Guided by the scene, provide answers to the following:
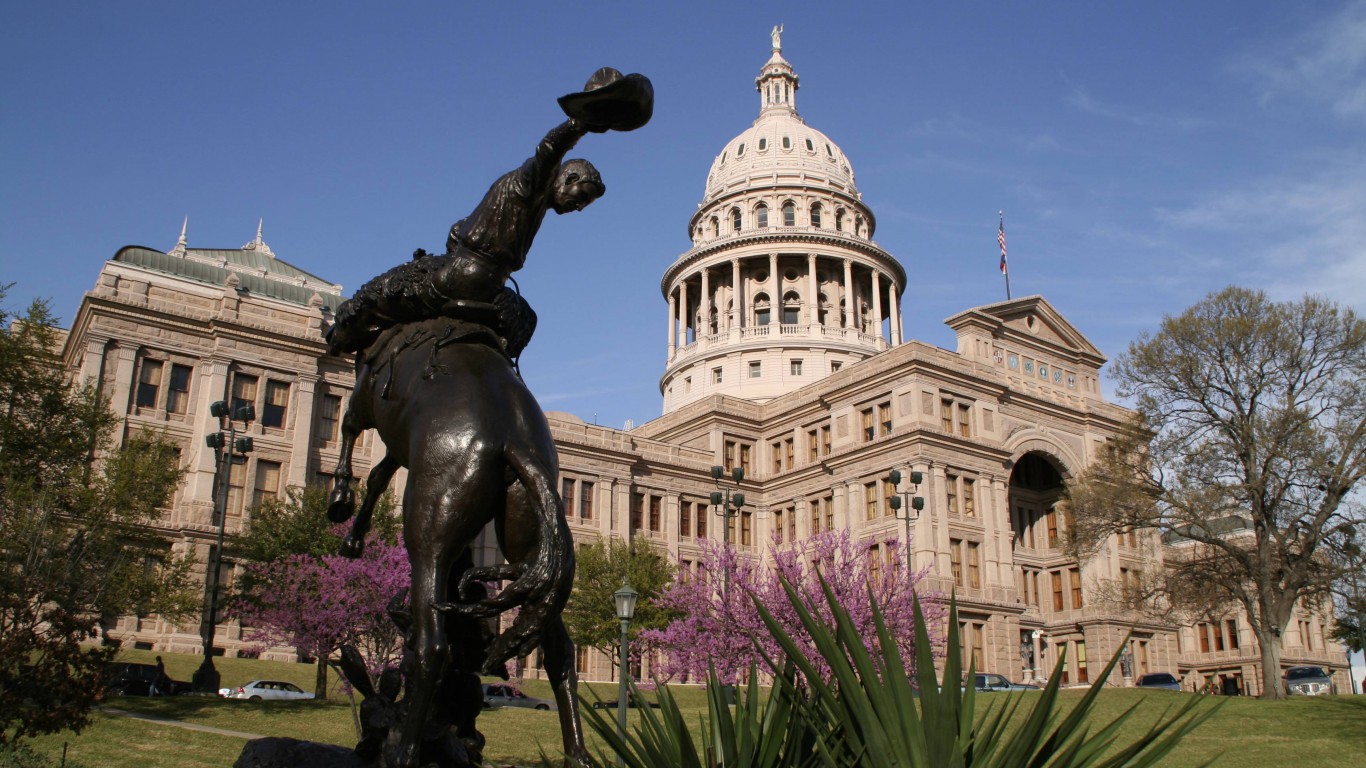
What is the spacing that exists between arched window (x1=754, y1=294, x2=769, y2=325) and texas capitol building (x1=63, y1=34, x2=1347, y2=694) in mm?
1419

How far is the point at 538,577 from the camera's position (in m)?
5.02

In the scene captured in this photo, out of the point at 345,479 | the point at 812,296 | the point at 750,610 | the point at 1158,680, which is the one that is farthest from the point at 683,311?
the point at 345,479

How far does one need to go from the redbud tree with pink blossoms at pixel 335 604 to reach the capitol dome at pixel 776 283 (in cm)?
4500

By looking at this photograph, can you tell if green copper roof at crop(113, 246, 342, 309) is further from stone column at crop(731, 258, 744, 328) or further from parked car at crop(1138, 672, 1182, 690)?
parked car at crop(1138, 672, 1182, 690)

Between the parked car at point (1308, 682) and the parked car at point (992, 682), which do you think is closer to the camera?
the parked car at point (992, 682)

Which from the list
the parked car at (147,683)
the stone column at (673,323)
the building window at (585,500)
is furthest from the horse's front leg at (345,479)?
the stone column at (673,323)

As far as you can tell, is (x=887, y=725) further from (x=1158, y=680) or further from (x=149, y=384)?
(x=1158, y=680)

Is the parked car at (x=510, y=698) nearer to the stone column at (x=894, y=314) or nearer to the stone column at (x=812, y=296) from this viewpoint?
the stone column at (x=812, y=296)

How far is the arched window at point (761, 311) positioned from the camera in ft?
261

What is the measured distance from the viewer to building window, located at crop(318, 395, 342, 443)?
48656 mm

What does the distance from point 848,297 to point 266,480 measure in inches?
1719

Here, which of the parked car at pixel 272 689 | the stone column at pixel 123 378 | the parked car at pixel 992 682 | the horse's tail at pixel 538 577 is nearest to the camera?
the horse's tail at pixel 538 577

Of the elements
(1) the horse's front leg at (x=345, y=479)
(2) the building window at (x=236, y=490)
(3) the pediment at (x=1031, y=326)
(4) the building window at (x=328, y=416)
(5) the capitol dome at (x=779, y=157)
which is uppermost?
(5) the capitol dome at (x=779, y=157)

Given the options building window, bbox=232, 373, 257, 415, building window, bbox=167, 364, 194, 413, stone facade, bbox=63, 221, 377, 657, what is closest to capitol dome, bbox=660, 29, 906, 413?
stone facade, bbox=63, 221, 377, 657
